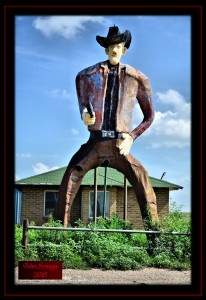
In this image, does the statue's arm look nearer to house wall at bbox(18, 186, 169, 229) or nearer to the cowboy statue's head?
the cowboy statue's head

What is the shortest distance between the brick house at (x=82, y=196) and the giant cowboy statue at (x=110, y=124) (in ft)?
25.1

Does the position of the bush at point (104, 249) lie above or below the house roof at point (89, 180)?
below

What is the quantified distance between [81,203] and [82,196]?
0.21 metres

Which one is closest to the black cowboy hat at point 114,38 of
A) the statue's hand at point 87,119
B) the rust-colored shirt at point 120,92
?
the rust-colored shirt at point 120,92

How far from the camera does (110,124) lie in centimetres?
786

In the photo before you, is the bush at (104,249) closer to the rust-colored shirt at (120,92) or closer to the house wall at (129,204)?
the rust-colored shirt at (120,92)

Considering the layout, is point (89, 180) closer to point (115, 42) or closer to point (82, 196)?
point (82, 196)

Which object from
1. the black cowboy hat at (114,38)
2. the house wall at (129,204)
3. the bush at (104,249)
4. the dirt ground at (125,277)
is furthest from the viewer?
the house wall at (129,204)

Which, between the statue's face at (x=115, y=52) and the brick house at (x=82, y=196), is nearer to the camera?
the statue's face at (x=115, y=52)

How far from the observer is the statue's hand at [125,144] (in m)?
7.82

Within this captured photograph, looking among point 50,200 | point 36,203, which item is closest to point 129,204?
point 50,200

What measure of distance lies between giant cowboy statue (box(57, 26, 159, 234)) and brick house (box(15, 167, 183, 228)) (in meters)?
7.64
